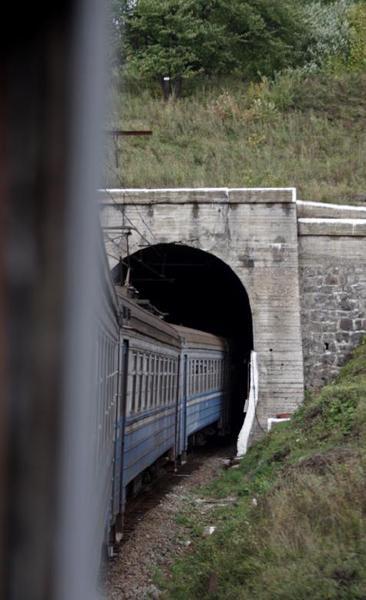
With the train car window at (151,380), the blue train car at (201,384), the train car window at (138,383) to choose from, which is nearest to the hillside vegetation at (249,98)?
the blue train car at (201,384)

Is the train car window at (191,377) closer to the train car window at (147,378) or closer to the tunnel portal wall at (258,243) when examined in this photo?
the tunnel portal wall at (258,243)

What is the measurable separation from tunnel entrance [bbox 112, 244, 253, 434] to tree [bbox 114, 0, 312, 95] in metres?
10.2

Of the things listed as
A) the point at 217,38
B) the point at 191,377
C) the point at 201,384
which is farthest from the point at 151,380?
the point at 217,38

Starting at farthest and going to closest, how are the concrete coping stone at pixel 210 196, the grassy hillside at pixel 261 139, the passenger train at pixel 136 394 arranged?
the grassy hillside at pixel 261 139 → the concrete coping stone at pixel 210 196 → the passenger train at pixel 136 394

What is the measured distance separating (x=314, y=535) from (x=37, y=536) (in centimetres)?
739

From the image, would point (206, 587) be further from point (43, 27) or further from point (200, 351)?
point (200, 351)

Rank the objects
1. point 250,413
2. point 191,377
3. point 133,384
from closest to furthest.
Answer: point 133,384
point 191,377
point 250,413

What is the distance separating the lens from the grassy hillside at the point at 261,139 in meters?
27.3

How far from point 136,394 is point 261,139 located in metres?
22.9

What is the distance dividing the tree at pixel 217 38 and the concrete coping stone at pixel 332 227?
17591 mm

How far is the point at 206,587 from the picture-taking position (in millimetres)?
8742

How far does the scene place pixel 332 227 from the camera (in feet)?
75.7

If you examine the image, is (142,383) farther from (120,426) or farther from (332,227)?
(332,227)

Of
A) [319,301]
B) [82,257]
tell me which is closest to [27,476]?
[82,257]
